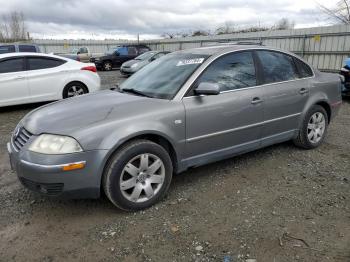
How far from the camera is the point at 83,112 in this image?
3.30 m

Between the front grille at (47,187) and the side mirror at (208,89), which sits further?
the side mirror at (208,89)

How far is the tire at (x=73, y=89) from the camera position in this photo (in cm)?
841

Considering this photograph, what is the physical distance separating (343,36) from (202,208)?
35.4ft

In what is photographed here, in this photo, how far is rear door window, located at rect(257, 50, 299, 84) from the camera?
14.0ft

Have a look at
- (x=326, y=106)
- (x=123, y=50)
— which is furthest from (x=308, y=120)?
(x=123, y=50)

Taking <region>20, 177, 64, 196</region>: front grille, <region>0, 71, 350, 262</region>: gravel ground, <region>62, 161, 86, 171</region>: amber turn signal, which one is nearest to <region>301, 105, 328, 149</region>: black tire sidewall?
<region>0, 71, 350, 262</region>: gravel ground

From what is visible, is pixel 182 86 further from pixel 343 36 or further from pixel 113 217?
pixel 343 36

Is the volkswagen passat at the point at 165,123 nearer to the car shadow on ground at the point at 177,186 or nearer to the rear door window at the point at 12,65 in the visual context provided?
the car shadow on ground at the point at 177,186

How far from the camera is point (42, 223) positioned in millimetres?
3164

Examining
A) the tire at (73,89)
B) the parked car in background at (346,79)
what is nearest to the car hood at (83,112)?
the tire at (73,89)

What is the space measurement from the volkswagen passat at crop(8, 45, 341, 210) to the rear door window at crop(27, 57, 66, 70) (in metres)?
4.70

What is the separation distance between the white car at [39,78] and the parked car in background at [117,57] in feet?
41.7

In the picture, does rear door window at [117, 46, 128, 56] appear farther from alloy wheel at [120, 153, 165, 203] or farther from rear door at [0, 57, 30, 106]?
alloy wheel at [120, 153, 165, 203]

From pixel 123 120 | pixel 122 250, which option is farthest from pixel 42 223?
pixel 123 120
